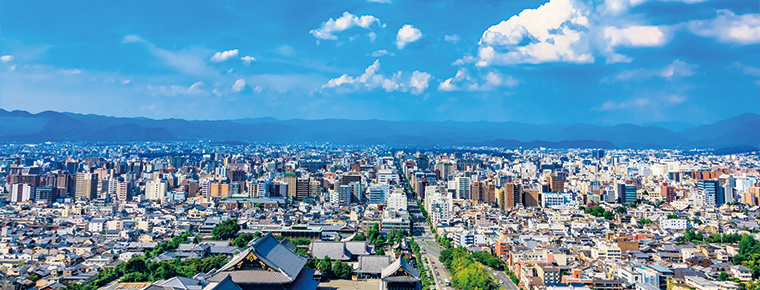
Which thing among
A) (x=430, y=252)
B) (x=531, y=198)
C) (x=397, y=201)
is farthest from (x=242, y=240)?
(x=531, y=198)

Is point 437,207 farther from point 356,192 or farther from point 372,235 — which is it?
point 356,192

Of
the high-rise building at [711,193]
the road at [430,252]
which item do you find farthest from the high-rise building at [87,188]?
the high-rise building at [711,193]

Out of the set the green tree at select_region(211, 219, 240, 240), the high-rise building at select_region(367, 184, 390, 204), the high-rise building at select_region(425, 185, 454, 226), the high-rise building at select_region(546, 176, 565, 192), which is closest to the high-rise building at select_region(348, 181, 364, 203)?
the high-rise building at select_region(367, 184, 390, 204)

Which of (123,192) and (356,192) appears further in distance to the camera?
(123,192)

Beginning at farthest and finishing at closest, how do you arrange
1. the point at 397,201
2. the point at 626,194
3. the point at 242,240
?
1. the point at 626,194
2. the point at 397,201
3. the point at 242,240

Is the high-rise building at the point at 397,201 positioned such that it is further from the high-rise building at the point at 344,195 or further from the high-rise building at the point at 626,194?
the high-rise building at the point at 626,194

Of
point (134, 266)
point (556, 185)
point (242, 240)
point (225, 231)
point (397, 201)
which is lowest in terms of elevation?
point (134, 266)

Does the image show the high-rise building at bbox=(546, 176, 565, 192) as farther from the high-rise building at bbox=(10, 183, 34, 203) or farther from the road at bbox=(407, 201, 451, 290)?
the high-rise building at bbox=(10, 183, 34, 203)

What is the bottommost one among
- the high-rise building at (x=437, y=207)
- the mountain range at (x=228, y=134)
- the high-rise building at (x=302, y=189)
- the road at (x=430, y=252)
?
the road at (x=430, y=252)

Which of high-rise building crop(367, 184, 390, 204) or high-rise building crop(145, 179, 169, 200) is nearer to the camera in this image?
high-rise building crop(367, 184, 390, 204)
